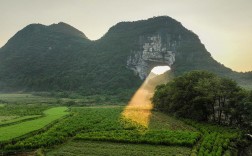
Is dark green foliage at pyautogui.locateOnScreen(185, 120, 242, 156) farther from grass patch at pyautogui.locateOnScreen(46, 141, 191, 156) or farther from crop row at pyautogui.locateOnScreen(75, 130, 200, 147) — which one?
grass patch at pyautogui.locateOnScreen(46, 141, 191, 156)

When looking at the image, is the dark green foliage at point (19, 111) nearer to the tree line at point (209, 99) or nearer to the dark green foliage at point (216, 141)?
the tree line at point (209, 99)

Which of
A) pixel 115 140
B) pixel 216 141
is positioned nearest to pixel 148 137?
pixel 115 140

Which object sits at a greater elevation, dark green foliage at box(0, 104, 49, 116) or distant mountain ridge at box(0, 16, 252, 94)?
distant mountain ridge at box(0, 16, 252, 94)

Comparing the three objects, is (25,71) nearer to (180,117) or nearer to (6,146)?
(180,117)

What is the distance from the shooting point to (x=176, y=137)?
35.5 m

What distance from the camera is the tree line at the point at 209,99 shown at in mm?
46438

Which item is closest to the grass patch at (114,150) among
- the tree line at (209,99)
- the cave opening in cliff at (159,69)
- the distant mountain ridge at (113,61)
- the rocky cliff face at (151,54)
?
the tree line at (209,99)

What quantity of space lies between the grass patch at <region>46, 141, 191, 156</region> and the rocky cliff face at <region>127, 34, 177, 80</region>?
127227 mm

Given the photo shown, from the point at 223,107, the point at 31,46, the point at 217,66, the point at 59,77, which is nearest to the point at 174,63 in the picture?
the point at 217,66

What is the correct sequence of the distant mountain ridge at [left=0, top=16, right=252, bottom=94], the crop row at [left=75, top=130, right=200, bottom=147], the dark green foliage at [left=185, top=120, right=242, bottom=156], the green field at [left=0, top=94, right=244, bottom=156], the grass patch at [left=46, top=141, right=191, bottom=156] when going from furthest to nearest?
the distant mountain ridge at [left=0, top=16, right=252, bottom=94] < the crop row at [left=75, top=130, right=200, bottom=147] < the green field at [left=0, top=94, right=244, bottom=156] < the dark green foliage at [left=185, top=120, right=242, bottom=156] < the grass patch at [left=46, top=141, right=191, bottom=156]

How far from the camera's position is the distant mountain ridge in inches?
6053

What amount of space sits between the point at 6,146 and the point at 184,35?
15327 centimetres

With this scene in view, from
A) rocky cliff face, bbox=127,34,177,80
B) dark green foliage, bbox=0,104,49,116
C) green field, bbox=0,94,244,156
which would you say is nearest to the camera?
green field, bbox=0,94,244,156

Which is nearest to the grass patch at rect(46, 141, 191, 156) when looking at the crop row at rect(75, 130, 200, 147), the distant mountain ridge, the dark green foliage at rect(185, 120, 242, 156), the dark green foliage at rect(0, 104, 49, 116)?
the crop row at rect(75, 130, 200, 147)
